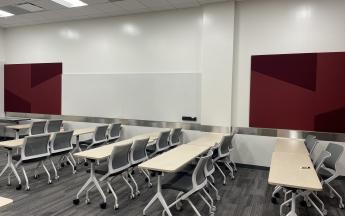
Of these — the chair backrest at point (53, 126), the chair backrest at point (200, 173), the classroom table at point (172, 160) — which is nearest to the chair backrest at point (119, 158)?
the classroom table at point (172, 160)

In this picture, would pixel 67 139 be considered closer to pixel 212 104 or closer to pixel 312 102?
pixel 212 104

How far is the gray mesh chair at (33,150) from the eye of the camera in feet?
14.8

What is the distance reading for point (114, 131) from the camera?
6.70m

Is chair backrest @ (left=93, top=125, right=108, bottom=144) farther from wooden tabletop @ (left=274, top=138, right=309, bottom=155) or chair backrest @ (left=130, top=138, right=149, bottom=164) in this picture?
wooden tabletop @ (left=274, top=138, right=309, bottom=155)

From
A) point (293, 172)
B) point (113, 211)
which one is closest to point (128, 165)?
point (113, 211)

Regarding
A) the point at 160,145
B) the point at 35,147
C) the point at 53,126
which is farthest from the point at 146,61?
the point at 35,147

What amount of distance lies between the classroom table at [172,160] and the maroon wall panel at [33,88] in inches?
208

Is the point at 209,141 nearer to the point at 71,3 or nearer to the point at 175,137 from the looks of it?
the point at 175,137

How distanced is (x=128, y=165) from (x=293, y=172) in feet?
7.75

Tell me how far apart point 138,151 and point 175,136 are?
174 centimetres

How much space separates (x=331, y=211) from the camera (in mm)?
3980

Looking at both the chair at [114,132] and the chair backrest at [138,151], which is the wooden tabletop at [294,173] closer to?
the chair backrest at [138,151]

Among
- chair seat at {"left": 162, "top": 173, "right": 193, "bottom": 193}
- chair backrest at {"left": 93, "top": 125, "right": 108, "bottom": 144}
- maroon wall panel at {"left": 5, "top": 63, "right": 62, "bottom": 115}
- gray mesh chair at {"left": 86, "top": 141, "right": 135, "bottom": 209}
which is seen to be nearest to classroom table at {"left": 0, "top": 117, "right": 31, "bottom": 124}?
maroon wall panel at {"left": 5, "top": 63, "right": 62, "bottom": 115}

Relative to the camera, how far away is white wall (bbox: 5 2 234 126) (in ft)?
20.6
